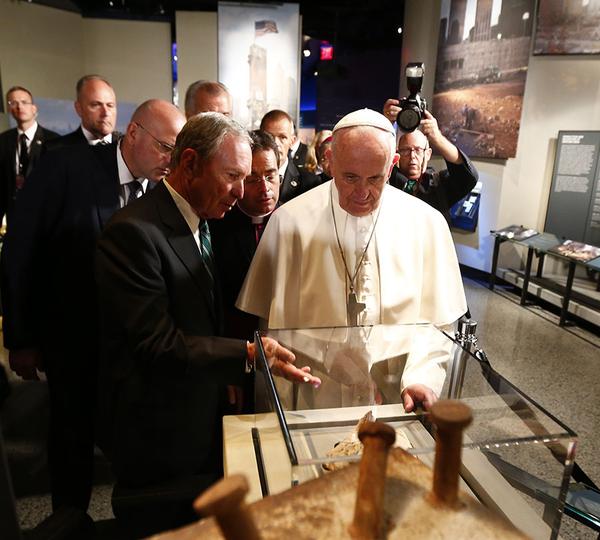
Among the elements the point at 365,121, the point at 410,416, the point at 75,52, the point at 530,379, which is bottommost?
the point at 530,379

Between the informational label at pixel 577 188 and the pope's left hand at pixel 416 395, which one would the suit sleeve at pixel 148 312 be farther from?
the informational label at pixel 577 188

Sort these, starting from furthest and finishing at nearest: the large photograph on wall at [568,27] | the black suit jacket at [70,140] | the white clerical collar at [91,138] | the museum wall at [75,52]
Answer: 1. the museum wall at [75,52]
2. the large photograph on wall at [568,27]
3. the white clerical collar at [91,138]
4. the black suit jacket at [70,140]

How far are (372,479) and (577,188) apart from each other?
6.81m

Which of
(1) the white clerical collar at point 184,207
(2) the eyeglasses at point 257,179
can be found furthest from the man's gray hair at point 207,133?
(2) the eyeglasses at point 257,179

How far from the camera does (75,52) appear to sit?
866 centimetres

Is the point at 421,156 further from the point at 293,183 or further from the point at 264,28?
the point at 264,28

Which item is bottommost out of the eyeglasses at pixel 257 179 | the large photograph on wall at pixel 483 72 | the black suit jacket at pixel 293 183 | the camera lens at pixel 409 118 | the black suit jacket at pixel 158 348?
the black suit jacket at pixel 158 348

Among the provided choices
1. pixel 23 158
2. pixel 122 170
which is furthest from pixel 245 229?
pixel 23 158

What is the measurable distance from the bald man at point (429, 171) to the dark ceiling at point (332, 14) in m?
6.71

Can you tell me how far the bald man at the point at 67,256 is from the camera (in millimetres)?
2266

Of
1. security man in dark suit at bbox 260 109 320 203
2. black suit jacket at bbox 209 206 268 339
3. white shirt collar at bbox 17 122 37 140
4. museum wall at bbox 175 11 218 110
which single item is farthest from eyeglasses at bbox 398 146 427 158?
museum wall at bbox 175 11 218 110

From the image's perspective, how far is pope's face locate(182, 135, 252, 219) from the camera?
1726 mm

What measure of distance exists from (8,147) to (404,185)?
384 centimetres

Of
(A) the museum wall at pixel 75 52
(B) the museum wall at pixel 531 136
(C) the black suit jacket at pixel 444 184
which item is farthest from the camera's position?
(A) the museum wall at pixel 75 52
